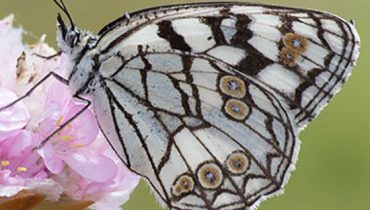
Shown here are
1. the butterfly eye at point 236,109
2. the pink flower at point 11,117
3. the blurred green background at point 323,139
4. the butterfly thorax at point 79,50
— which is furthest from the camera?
the blurred green background at point 323,139

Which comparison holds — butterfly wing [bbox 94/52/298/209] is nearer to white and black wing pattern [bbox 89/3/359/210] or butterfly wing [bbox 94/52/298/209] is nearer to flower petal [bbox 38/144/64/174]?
white and black wing pattern [bbox 89/3/359/210]

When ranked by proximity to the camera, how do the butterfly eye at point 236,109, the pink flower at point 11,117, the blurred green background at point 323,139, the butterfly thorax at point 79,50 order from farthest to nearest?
the blurred green background at point 323,139, the butterfly eye at point 236,109, the butterfly thorax at point 79,50, the pink flower at point 11,117

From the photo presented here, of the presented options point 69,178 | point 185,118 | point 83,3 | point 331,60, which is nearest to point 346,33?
point 331,60

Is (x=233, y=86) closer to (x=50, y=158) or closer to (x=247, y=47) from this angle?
(x=247, y=47)

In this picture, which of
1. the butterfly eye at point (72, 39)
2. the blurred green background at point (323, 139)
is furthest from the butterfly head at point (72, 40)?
the blurred green background at point (323, 139)

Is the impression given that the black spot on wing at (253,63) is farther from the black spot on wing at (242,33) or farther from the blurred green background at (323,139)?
the blurred green background at (323,139)

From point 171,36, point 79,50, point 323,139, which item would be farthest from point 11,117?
point 323,139
